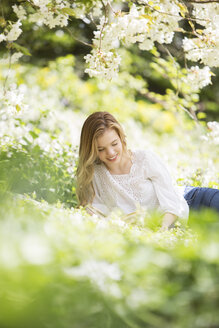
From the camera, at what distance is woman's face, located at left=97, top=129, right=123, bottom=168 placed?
9.13ft

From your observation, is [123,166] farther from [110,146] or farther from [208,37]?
[208,37]

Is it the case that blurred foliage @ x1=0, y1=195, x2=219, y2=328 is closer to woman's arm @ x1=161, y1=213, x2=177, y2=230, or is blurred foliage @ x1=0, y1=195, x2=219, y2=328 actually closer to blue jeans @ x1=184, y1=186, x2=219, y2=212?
woman's arm @ x1=161, y1=213, x2=177, y2=230

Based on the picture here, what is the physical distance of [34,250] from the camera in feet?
2.70

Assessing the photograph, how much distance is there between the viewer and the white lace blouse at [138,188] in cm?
286

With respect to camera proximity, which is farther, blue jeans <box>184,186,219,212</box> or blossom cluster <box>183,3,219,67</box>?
blue jeans <box>184,186,219,212</box>

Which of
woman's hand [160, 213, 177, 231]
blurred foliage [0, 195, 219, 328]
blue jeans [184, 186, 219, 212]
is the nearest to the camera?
blurred foliage [0, 195, 219, 328]

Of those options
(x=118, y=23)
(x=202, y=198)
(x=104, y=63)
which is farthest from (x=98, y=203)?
(x=118, y=23)

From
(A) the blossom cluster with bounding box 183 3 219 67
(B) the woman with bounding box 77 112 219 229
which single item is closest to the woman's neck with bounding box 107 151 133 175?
(B) the woman with bounding box 77 112 219 229

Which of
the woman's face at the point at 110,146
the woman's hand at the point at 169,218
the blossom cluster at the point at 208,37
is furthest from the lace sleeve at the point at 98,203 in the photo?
the blossom cluster at the point at 208,37

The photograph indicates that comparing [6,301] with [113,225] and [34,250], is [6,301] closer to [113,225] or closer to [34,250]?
[34,250]

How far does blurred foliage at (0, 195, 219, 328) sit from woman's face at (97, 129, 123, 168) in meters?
1.78

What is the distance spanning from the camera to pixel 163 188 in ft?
9.36

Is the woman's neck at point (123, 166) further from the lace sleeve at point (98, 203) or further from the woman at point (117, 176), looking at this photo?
the lace sleeve at point (98, 203)

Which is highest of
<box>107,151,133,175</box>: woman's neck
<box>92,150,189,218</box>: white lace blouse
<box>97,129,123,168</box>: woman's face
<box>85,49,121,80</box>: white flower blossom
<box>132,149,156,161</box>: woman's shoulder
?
<box>85,49,121,80</box>: white flower blossom
